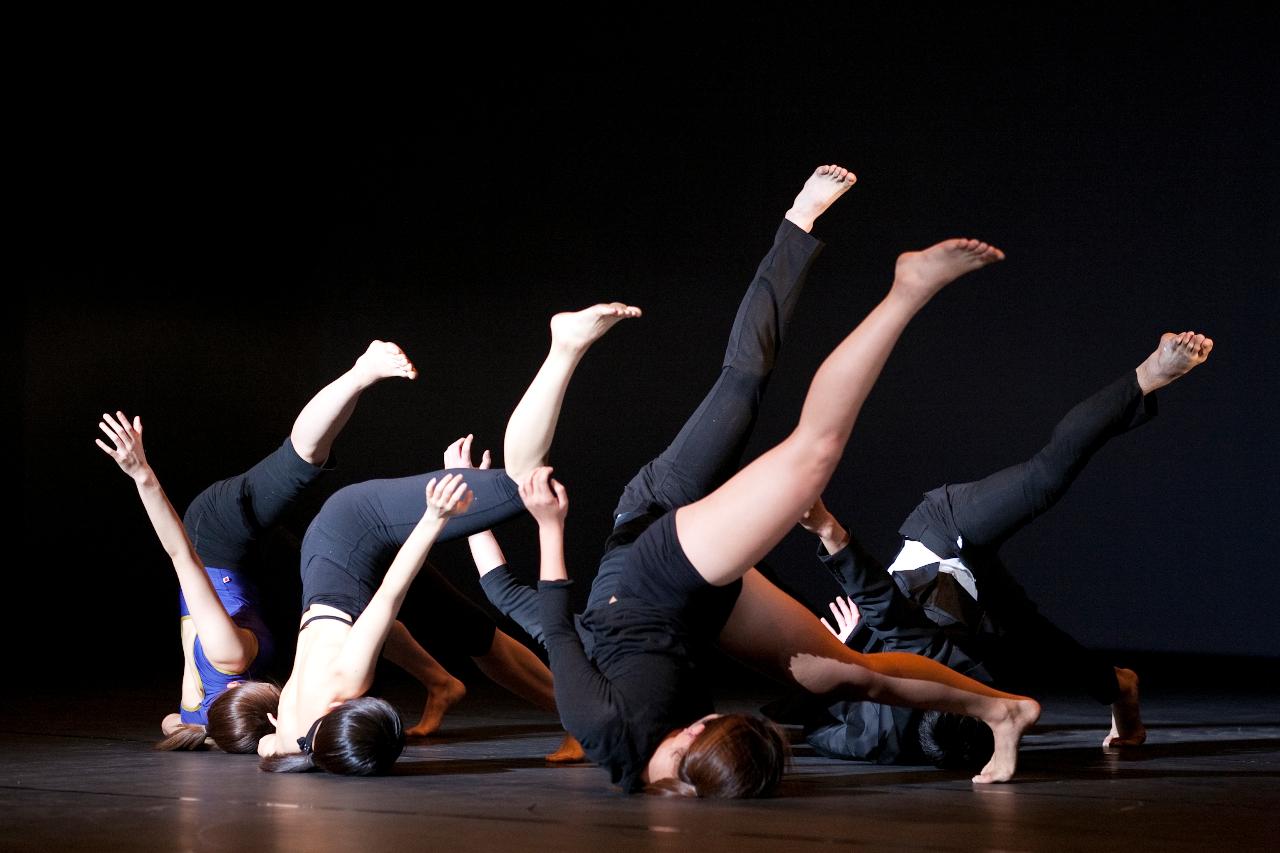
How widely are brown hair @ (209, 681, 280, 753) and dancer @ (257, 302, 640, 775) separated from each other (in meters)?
0.04

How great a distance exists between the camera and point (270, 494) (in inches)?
153

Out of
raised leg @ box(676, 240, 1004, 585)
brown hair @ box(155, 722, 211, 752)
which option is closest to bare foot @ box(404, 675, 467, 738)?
brown hair @ box(155, 722, 211, 752)

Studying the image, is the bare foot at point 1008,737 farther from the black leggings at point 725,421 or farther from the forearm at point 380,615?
the forearm at point 380,615

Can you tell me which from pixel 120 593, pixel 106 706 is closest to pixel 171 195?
pixel 120 593

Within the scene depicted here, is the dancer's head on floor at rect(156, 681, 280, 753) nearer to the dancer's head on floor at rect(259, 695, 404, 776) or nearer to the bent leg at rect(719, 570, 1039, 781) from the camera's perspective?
the dancer's head on floor at rect(259, 695, 404, 776)

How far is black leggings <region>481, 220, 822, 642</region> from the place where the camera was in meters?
3.21

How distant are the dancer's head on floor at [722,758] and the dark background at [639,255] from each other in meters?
3.33

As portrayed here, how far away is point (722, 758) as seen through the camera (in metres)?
2.58

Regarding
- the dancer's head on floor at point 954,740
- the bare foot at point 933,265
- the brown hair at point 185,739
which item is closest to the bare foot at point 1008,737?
the dancer's head on floor at point 954,740

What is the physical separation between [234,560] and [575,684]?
5.27ft

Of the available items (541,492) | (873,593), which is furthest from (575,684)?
(873,593)

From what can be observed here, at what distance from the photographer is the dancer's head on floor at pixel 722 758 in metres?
2.59

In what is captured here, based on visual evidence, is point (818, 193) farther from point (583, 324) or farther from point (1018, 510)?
point (1018, 510)

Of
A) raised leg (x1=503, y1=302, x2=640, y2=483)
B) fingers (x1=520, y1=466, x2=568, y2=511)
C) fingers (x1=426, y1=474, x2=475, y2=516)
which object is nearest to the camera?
fingers (x1=520, y1=466, x2=568, y2=511)
